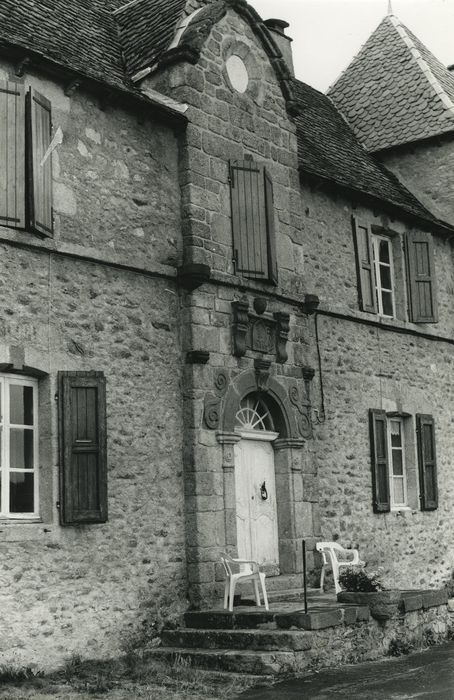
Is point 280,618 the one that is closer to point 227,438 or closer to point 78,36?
point 227,438

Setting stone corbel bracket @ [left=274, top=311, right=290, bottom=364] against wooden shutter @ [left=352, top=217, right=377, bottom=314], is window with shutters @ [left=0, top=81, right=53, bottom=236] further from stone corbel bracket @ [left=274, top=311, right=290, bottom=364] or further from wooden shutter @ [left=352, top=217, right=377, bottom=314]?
wooden shutter @ [left=352, top=217, right=377, bottom=314]

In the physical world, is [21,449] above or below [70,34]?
below

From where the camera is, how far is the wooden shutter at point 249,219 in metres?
12.2

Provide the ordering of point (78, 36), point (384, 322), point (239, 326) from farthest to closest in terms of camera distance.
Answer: point (384, 322) < point (78, 36) < point (239, 326)

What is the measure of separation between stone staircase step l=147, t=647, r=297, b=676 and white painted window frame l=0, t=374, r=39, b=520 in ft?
6.72

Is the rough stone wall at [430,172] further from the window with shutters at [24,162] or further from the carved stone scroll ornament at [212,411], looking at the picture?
the window with shutters at [24,162]

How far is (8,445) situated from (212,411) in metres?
2.67

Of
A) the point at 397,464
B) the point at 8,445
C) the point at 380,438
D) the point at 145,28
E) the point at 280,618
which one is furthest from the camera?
the point at 397,464

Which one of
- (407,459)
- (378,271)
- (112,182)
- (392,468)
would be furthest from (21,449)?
(378,271)

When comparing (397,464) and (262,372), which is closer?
(262,372)

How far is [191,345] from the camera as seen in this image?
37.2 ft

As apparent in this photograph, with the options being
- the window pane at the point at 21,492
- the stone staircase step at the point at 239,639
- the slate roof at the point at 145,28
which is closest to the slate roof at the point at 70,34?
the slate roof at the point at 145,28

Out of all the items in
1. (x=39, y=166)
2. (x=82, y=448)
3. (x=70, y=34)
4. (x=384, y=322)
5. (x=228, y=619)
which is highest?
(x=70, y=34)

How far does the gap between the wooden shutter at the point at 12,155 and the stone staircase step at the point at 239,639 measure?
4461 millimetres
